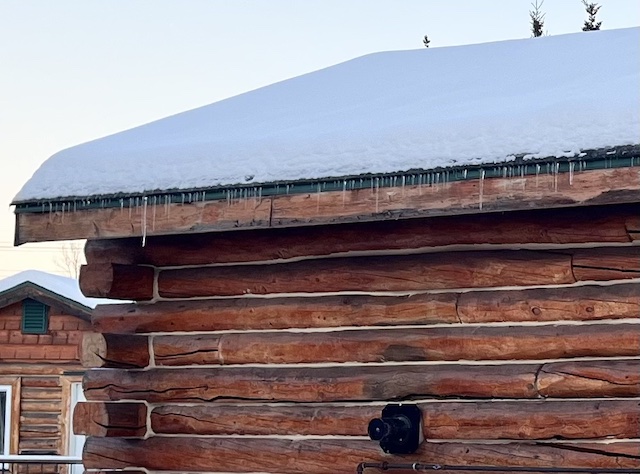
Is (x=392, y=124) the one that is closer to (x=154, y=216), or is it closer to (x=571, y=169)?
(x=571, y=169)

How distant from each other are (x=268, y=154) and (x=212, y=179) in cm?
37

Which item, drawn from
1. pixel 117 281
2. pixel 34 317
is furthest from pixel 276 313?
pixel 34 317

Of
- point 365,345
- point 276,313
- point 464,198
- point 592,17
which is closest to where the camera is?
point 464,198

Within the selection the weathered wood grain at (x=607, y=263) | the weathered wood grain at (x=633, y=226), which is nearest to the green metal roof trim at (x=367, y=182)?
the weathered wood grain at (x=633, y=226)

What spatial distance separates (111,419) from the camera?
7918mm

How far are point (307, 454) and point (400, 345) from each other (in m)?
0.91

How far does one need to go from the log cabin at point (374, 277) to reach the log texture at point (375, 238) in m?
0.01

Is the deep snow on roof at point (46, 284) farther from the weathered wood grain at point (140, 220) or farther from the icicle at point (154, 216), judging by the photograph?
the icicle at point (154, 216)

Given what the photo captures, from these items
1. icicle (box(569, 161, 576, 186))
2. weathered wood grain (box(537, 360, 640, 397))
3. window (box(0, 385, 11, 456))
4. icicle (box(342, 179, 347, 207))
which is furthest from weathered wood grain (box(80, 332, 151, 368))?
window (box(0, 385, 11, 456))

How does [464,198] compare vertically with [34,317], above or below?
above

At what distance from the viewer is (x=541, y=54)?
29.9 feet

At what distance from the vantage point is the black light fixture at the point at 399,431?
7.00 meters

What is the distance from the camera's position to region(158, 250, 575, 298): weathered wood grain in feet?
23.0

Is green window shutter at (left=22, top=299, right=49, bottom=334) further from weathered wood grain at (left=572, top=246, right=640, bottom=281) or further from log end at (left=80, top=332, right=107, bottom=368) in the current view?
weathered wood grain at (left=572, top=246, right=640, bottom=281)
